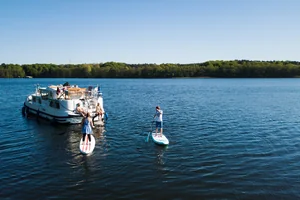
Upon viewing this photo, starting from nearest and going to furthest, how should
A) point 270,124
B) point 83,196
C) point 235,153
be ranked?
point 83,196, point 235,153, point 270,124

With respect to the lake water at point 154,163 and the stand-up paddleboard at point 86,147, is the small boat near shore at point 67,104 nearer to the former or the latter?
the lake water at point 154,163

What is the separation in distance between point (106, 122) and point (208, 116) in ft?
40.0

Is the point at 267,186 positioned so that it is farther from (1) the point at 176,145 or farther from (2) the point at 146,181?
(1) the point at 176,145

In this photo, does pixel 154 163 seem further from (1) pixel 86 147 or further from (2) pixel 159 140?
(1) pixel 86 147

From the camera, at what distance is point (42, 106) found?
114 feet

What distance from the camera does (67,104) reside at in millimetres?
30609

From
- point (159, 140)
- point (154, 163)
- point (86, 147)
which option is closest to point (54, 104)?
point (86, 147)

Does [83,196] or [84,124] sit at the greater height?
[84,124]

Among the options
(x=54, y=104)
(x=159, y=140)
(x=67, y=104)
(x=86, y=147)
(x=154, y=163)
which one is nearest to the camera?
(x=154, y=163)

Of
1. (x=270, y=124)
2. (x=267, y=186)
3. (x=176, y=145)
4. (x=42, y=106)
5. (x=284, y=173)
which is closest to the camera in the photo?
(x=267, y=186)

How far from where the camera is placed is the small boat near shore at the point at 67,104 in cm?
3062

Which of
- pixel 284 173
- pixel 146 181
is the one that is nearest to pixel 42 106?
pixel 146 181

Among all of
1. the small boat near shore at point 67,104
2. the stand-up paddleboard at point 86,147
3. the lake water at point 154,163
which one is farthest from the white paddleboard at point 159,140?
the small boat near shore at point 67,104

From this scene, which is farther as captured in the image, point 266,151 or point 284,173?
point 266,151
